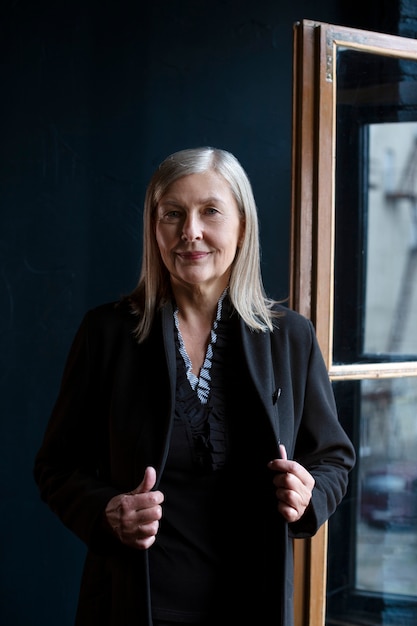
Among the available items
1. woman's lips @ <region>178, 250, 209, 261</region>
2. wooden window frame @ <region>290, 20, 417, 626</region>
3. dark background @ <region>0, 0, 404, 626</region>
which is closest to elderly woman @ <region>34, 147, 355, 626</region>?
woman's lips @ <region>178, 250, 209, 261</region>

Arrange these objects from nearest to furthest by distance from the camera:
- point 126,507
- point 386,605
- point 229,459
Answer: point 126,507
point 229,459
point 386,605

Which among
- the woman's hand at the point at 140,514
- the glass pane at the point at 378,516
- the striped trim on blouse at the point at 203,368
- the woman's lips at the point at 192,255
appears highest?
the woman's lips at the point at 192,255

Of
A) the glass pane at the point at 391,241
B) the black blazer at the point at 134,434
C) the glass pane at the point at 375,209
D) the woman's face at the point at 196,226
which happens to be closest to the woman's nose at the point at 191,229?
the woman's face at the point at 196,226

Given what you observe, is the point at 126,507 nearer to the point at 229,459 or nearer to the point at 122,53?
the point at 229,459

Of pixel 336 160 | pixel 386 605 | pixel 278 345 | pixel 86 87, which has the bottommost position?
pixel 386 605

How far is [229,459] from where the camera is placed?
57.7 inches

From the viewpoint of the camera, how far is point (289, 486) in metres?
1.40

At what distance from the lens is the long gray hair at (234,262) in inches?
59.9

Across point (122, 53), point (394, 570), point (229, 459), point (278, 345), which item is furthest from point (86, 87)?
point (394, 570)

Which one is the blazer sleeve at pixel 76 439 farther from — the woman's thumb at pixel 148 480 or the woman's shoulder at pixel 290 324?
the woman's shoulder at pixel 290 324

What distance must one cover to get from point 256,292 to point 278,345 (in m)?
0.13

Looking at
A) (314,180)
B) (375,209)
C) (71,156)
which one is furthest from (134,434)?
(71,156)

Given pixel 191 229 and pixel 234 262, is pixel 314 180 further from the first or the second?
pixel 191 229

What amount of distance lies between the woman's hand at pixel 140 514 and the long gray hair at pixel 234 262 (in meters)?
0.33
